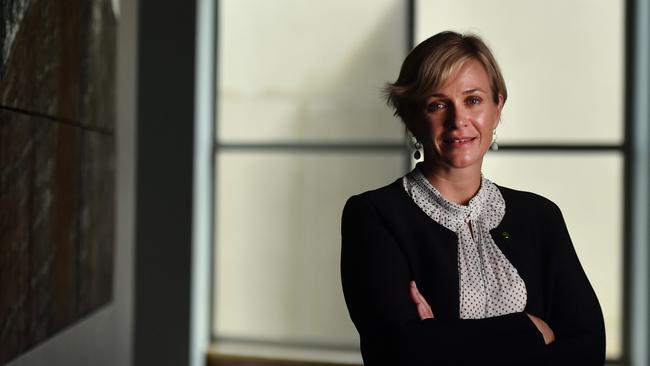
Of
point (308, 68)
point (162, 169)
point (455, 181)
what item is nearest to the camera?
point (455, 181)

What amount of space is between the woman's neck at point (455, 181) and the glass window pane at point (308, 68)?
3.04m

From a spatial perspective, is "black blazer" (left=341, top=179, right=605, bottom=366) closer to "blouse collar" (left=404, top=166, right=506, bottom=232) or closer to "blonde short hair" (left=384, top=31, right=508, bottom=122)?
"blouse collar" (left=404, top=166, right=506, bottom=232)

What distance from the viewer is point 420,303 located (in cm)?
154

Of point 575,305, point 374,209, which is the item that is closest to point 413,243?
point 374,209

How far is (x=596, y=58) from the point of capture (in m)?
4.50

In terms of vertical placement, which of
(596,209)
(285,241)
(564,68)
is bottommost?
(285,241)

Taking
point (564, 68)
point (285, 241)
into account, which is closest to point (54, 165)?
point (285, 241)

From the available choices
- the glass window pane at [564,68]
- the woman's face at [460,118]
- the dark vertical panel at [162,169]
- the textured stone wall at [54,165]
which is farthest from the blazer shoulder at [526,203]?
the dark vertical panel at [162,169]

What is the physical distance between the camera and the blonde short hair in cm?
152

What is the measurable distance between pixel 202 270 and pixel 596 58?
8.77 ft

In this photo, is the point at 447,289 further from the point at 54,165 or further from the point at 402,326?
the point at 54,165

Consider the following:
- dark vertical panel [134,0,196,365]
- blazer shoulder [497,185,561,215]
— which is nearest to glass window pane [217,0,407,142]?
dark vertical panel [134,0,196,365]

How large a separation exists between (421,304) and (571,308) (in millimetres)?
336

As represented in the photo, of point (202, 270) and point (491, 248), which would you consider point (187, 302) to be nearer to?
point (202, 270)
